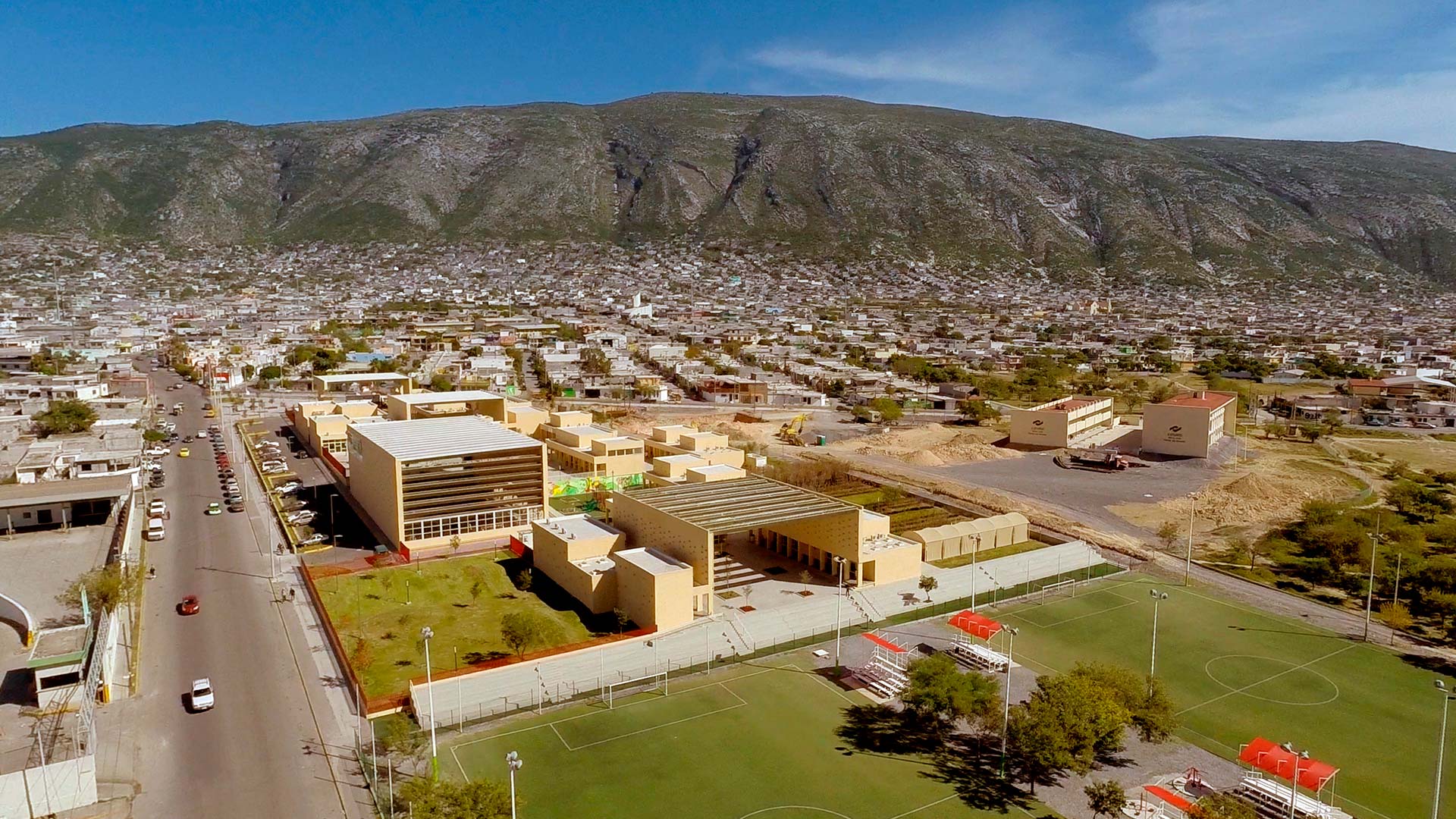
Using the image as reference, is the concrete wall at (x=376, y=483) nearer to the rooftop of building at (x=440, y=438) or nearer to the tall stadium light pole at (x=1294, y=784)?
the rooftop of building at (x=440, y=438)

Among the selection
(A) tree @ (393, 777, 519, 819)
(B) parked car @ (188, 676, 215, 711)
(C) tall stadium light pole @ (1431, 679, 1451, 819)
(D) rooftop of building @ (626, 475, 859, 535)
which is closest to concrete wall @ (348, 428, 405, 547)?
(D) rooftop of building @ (626, 475, 859, 535)

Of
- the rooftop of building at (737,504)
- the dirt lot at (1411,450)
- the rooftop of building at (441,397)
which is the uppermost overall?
the rooftop of building at (441,397)

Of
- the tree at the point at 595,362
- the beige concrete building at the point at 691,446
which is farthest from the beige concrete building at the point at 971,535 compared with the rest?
the tree at the point at 595,362

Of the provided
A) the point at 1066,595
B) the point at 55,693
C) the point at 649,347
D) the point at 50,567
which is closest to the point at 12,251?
the point at 649,347

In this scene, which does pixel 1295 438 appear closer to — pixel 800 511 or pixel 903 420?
pixel 903 420

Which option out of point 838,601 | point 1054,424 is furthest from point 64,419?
point 1054,424

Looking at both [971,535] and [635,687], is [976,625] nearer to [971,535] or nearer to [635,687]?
[971,535]
